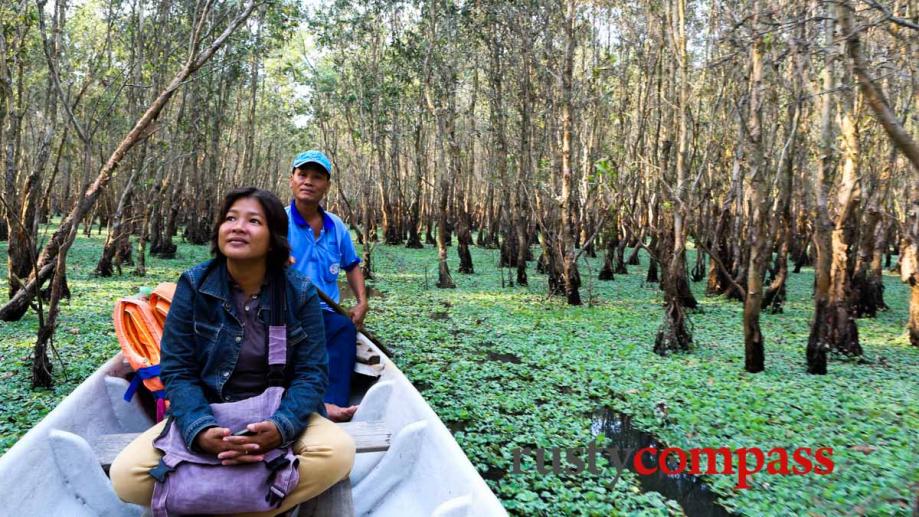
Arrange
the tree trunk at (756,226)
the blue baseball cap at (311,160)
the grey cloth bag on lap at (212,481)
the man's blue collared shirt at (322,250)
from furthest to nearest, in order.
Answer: the tree trunk at (756,226), the man's blue collared shirt at (322,250), the blue baseball cap at (311,160), the grey cloth bag on lap at (212,481)

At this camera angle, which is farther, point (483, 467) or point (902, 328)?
point (902, 328)

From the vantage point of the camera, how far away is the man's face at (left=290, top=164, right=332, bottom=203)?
11.6 ft

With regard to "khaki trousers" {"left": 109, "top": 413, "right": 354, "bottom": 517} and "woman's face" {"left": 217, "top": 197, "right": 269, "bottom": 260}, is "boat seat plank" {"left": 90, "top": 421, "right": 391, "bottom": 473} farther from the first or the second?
"woman's face" {"left": 217, "top": 197, "right": 269, "bottom": 260}

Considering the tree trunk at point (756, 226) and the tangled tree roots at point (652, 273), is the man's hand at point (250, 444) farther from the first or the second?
the tangled tree roots at point (652, 273)

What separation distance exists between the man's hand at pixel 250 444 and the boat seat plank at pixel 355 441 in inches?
15.9

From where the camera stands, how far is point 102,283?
9.97 meters

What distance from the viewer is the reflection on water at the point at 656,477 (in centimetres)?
328

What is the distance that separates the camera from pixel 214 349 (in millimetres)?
2207

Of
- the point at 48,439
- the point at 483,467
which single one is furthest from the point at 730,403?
the point at 48,439

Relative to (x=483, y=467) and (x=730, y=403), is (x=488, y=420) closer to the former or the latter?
(x=483, y=467)

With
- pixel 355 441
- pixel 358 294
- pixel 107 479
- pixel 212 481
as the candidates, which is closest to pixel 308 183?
pixel 358 294

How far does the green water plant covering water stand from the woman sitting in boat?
1388 mm

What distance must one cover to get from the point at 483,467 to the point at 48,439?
2227 mm

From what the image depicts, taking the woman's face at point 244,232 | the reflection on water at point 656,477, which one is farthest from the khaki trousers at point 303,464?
the reflection on water at point 656,477
